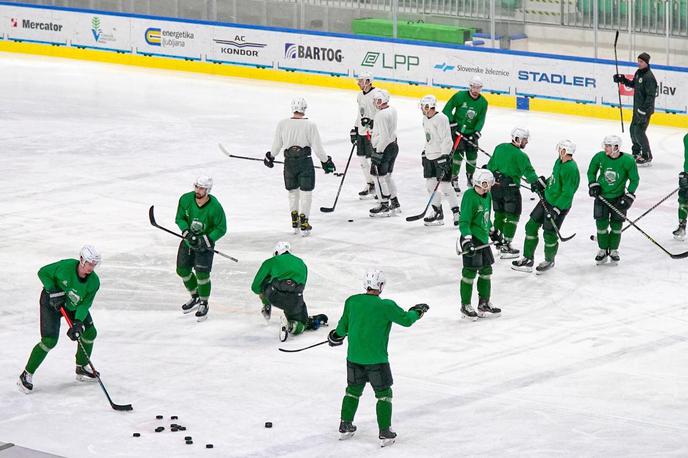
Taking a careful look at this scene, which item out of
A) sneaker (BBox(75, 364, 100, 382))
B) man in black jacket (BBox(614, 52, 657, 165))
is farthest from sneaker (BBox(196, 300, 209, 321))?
man in black jacket (BBox(614, 52, 657, 165))

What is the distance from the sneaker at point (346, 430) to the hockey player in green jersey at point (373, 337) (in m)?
0.15

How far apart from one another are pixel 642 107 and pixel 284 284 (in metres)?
8.37

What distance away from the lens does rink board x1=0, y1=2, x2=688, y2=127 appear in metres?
21.2

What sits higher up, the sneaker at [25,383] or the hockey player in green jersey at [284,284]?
the hockey player in green jersey at [284,284]

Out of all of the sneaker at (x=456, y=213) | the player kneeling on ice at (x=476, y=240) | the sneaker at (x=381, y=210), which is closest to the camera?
the player kneeling on ice at (x=476, y=240)

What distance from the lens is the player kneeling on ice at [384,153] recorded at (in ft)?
50.0

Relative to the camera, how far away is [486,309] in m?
11.9

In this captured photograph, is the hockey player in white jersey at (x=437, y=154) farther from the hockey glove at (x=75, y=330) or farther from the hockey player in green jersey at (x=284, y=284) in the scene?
the hockey glove at (x=75, y=330)

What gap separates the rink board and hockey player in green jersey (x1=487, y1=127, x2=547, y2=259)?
7.36 meters

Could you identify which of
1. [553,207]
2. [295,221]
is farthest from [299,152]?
[553,207]

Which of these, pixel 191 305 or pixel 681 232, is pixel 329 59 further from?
pixel 191 305

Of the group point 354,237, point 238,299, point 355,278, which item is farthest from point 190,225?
point 354,237

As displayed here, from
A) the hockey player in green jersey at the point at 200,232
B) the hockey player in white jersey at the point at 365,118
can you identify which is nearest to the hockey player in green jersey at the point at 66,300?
the hockey player in green jersey at the point at 200,232

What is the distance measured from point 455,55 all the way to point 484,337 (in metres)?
11.8
